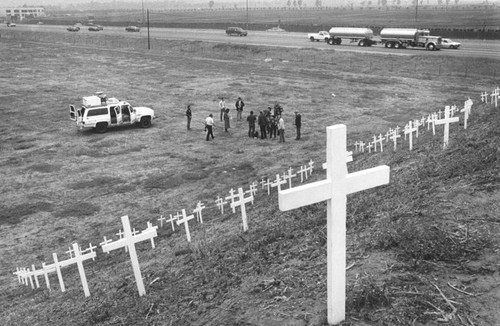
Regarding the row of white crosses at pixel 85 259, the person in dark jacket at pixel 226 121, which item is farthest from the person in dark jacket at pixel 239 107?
the row of white crosses at pixel 85 259

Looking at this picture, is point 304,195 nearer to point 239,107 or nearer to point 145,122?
point 239,107

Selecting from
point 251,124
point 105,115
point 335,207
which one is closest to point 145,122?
point 105,115

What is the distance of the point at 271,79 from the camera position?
38.6 meters

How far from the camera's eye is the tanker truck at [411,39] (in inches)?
1911

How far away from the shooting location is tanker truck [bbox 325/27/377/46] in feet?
178

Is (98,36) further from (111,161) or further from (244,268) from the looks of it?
(244,268)

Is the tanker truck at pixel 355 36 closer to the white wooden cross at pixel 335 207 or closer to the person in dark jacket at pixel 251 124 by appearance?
the person in dark jacket at pixel 251 124

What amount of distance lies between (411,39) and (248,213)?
42858 mm

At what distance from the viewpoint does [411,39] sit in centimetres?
4997

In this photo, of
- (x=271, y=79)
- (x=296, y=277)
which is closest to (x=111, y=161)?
(x=296, y=277)

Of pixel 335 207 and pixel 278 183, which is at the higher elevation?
pixel 335 207

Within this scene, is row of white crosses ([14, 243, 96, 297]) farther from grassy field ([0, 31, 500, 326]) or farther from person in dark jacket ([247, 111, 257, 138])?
person in dark jacket ([247, 111, 257, 138])

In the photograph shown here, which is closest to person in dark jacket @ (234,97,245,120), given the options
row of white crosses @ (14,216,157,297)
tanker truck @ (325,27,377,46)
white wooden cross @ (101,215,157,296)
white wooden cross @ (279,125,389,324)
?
row of white crosses @ (14,216,157,297)

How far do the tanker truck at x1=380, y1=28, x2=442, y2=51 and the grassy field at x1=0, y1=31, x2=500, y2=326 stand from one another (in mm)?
14944
